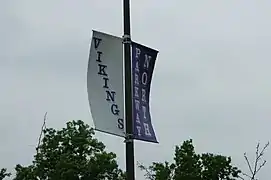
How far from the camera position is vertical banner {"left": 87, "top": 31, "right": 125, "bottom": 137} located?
6906mm

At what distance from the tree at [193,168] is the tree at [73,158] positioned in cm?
146

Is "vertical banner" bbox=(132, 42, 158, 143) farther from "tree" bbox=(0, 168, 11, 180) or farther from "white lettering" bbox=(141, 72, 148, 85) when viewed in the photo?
"tree" bbox=(0, 168, 11, 180)

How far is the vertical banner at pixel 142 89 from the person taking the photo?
7023 mm

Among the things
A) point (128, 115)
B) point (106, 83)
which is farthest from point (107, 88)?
point (128, 115)

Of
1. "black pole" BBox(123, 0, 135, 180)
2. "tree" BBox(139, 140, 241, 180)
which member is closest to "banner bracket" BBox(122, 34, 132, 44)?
"black pole" BBox(123, 0, 135, 180)

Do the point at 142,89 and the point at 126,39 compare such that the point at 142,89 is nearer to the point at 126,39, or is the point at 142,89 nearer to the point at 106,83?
the point at 106,83

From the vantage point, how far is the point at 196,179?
78.8 ft

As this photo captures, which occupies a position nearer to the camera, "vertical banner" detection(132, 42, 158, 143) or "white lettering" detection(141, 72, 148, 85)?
"vertical banner" detection(132, 42, 158, 143)

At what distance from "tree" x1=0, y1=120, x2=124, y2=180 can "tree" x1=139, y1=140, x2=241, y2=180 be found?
1.46m

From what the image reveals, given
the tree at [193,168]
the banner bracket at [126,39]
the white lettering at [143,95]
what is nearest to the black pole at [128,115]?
the banner bracket at [126,39]

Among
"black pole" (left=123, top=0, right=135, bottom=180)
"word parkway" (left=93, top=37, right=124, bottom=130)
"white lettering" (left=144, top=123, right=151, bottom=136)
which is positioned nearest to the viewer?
"black pole" (left=123, top=0, right=135, bottom=180)

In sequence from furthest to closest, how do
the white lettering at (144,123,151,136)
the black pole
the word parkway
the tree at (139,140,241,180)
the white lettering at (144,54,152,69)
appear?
the tree at (139,140,241,180)
the white lettering at (144,54,152,69)
the white lettering at (144,123,151,136)
the word parkway
the black pole

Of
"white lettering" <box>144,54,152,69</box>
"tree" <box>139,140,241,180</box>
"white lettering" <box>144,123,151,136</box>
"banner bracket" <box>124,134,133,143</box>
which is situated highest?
"tree" <box>139,140,241,180</box>

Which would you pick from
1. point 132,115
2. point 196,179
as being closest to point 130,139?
point 132,115
